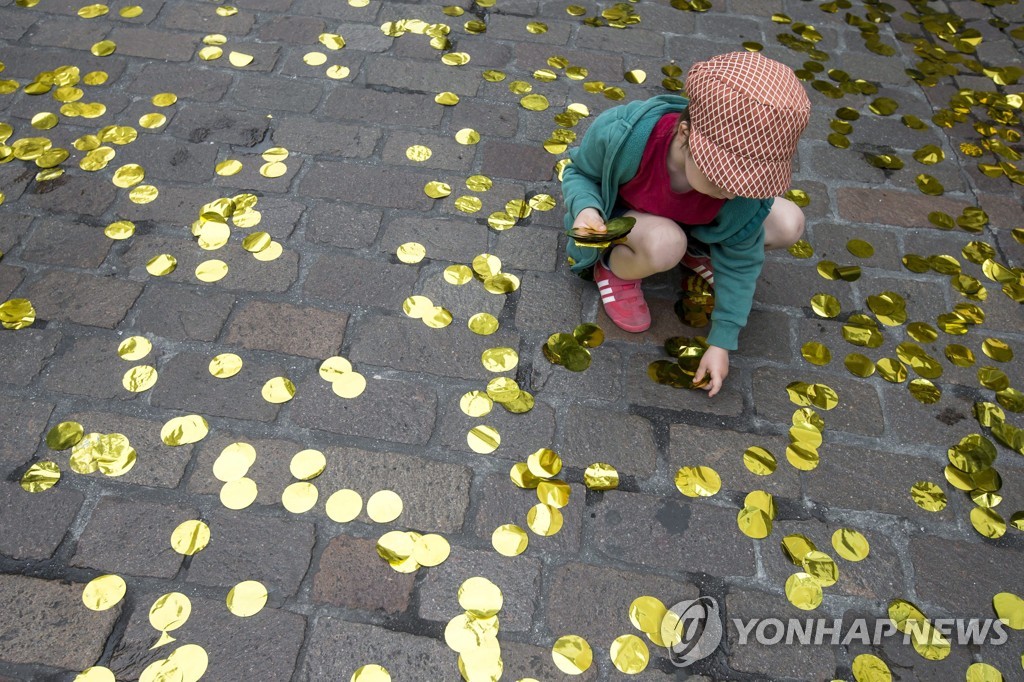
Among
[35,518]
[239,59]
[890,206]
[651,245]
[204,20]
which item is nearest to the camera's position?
[35,518]

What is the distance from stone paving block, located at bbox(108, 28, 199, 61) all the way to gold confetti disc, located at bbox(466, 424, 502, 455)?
7.31 feet

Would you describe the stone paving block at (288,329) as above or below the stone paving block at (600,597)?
above

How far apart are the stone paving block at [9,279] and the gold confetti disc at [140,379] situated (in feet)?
1.75

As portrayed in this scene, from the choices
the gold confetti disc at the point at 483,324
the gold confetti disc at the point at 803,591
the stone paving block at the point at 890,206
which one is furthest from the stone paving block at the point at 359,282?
the stone paving block at the point at 890,206

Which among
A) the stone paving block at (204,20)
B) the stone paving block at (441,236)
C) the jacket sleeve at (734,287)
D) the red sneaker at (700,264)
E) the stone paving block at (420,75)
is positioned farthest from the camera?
the stone paving block at (204,20)

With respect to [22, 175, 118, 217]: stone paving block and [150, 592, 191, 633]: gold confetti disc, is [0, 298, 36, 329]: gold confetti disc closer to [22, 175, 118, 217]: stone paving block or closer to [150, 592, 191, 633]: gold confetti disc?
[22, 175, 118, 217]: stone paving block

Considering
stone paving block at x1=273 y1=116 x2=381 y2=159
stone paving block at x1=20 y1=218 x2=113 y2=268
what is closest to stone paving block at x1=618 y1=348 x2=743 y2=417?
stone paving block at x1=273 y1=116 x2=381 y2=159

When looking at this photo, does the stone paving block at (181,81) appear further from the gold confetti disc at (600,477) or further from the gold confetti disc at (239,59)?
the gold confetti disc at (600,477)

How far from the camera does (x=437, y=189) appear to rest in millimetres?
2641

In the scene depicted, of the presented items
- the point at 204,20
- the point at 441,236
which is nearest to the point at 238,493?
the point at 441,236

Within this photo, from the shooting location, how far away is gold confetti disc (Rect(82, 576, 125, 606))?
5.41ft

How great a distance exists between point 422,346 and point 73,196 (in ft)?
4.56

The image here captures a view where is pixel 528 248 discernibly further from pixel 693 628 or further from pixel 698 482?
pixel 693 628

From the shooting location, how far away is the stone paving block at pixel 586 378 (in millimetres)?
2121
